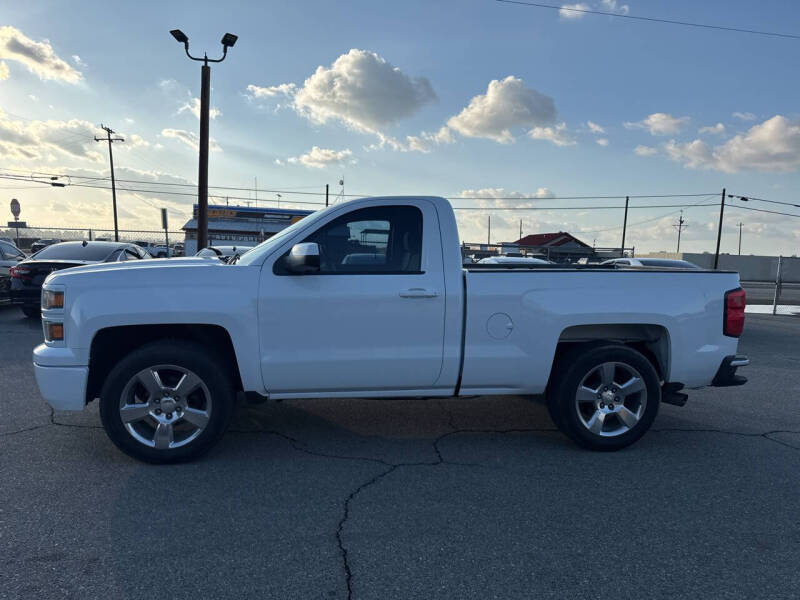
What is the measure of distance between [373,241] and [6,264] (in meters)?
11.1

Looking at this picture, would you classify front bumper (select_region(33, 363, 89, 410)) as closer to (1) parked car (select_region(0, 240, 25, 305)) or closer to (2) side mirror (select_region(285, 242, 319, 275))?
(2) side mirror (select_region(285, 242, 319, 275))

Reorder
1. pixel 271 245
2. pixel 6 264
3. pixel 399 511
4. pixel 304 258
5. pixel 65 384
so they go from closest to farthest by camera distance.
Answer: pixel 399 511 < pixel 304 258 < pixel 65 384 < pixel 271 245 < pixel 6 264

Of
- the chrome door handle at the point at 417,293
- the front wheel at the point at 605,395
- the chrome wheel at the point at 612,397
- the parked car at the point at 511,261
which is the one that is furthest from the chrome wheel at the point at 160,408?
the parked car at the point at 511,261

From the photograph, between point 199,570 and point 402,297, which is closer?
point 199,570

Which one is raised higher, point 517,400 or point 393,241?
point 393,241

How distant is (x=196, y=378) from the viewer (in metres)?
3.68

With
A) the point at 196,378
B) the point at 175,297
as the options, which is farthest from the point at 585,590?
the point at 175,297

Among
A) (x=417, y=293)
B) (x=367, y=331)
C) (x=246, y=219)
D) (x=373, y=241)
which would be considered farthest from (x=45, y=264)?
(x=246, y=219)

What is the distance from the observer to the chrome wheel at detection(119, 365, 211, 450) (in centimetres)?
364

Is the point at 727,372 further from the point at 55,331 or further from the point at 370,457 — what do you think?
the point at 55,331

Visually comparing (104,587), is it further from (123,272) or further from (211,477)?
(123,272)

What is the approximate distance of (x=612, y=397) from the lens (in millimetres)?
4062

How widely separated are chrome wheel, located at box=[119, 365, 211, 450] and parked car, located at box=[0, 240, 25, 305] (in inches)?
377

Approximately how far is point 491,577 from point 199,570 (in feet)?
4.62
